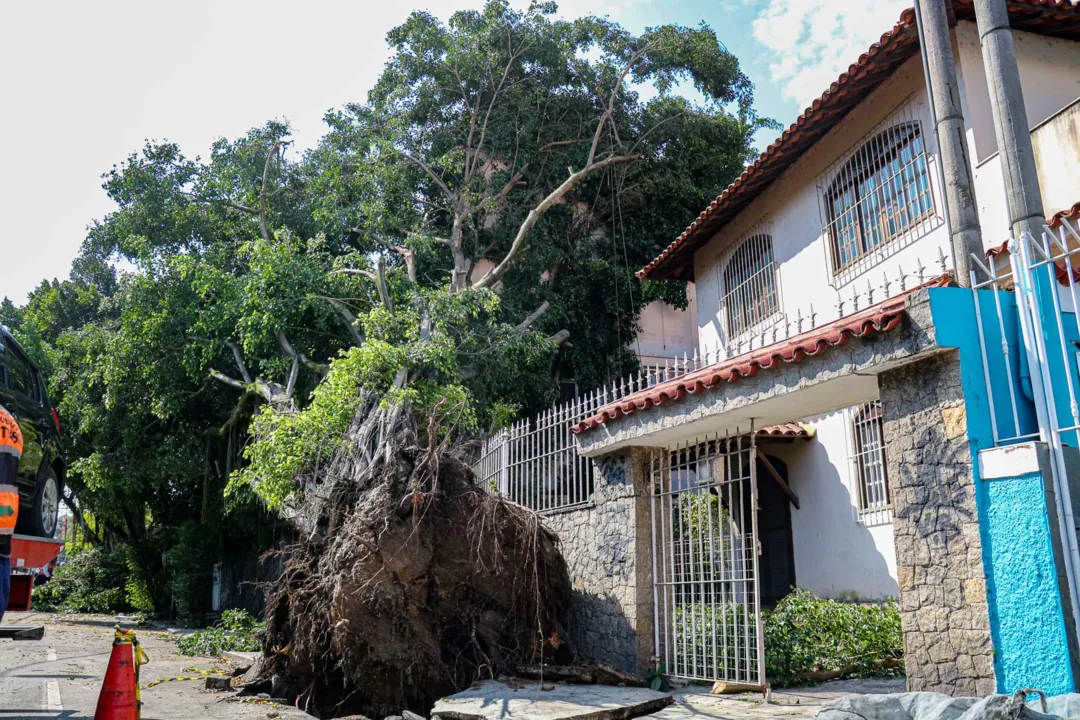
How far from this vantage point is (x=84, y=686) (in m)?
9.79

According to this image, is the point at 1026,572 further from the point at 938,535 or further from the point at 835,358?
the point at 835,358

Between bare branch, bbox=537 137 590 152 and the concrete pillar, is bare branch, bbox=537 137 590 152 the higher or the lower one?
the higher one

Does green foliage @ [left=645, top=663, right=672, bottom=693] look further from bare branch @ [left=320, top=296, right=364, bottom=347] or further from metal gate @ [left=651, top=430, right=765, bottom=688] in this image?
bare branch @ [left=320, top=296, right=364, bottom=347]

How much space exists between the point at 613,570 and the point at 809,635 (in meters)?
2.39

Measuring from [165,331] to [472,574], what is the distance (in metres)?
12.4

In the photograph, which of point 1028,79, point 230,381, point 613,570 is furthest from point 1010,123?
point 230,381

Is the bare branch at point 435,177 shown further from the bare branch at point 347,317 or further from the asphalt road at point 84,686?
the asphalt road at point 84,686

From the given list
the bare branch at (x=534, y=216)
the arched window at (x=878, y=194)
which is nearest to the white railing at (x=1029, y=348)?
the arched window at (x=878, y=194)

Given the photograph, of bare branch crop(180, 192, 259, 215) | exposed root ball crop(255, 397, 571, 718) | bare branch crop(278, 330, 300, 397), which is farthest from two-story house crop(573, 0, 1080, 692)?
bare branch crop(180, 192, 259, 215)

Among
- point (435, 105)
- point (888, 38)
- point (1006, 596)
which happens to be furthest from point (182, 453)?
point (1006, 596)

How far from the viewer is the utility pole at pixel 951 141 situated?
6.55 meters

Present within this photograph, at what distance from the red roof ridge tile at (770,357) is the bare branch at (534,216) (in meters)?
9.25

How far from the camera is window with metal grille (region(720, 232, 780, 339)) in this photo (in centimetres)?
1394

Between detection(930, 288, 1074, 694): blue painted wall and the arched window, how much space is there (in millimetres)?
4997
